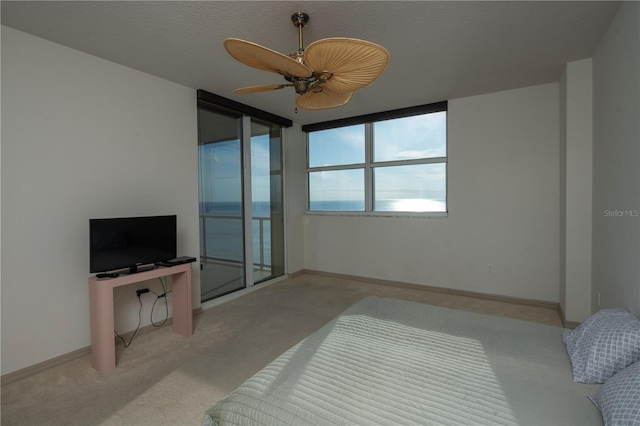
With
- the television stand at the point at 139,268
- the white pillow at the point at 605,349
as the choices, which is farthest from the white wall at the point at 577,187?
the television stand at the point at 139,268

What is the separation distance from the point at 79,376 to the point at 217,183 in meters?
2.39

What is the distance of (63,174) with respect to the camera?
2.58 meters

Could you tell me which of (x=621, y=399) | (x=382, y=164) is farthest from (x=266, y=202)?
(x=621, y=399)

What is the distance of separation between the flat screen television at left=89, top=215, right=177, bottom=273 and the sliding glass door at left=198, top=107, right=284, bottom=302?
0.82 m

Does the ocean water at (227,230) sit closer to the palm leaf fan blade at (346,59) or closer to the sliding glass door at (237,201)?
the sliding glass door at (237,201)

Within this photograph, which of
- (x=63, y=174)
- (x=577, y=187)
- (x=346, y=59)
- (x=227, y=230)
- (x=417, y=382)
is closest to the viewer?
(x=417, y=382)

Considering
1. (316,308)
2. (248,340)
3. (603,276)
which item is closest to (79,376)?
(248,340)

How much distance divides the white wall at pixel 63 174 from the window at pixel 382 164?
9.01 feet

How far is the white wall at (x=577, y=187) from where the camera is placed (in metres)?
2.91

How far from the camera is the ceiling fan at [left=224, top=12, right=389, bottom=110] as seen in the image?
5.04 ft

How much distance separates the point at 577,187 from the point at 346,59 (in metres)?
2.79

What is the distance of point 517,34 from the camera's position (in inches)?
96.5

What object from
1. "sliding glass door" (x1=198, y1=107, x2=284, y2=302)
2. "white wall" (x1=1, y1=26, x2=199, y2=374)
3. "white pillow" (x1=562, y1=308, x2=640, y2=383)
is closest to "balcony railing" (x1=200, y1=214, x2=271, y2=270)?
"sliding glass door" (x1=198, y1=107, x2=284, y2=302)

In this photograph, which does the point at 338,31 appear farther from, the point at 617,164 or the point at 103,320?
the point at 103,320
